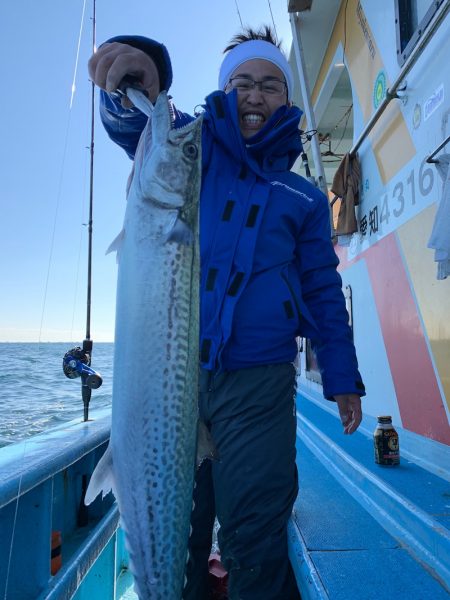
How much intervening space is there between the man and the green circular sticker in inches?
102

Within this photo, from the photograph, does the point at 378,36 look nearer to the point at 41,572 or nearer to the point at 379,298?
the point at 379,298

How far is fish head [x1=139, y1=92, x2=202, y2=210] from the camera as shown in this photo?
59.7 inches

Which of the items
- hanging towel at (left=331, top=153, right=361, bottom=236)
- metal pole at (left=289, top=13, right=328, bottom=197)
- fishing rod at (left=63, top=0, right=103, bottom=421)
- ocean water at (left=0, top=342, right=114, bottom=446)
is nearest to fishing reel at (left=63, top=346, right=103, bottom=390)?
fishing rod at (left=63, top=0, right=103, bottom=421)

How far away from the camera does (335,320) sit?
6.77 feet

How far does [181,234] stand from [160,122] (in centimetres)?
37

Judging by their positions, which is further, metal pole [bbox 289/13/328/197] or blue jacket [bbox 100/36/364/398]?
metal pole [bbox 289/13/328/197]

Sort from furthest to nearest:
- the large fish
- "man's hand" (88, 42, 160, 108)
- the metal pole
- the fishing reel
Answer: the metal pole
the fishing reel
"man's hand" (88, 42, 160, 108)
the large fish

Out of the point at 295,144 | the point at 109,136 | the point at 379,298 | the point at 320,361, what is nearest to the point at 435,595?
the point at 320,361

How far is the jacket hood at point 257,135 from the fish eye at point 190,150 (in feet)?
1.45

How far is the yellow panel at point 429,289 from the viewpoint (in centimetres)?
316

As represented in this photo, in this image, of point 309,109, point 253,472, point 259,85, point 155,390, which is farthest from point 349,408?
point 309,109

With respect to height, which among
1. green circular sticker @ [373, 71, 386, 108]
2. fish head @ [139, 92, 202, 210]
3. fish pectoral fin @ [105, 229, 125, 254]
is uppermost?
green circular sticker @ [373, 71, 386, 108]

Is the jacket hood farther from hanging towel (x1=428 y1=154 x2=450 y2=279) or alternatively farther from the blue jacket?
hanging towel (x1=428 y1=154 x2=450 y2=279)

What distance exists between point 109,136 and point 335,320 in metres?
1.23
